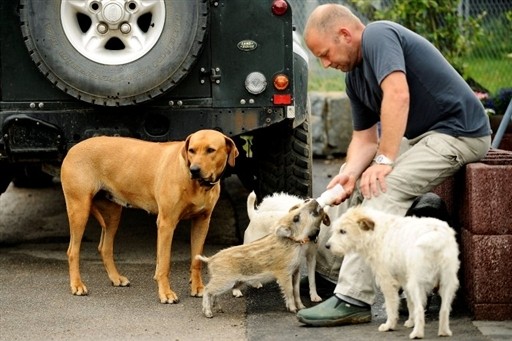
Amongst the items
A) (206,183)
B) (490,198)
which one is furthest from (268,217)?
(490,198)

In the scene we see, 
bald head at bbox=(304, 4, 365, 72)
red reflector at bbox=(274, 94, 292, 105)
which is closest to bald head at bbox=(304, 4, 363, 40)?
bald head at bbox=(304, 4, 365, 72)

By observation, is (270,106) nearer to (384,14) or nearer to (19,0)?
(19,0)

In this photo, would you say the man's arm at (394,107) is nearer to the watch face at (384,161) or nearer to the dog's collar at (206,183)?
the watch face at (384,161)

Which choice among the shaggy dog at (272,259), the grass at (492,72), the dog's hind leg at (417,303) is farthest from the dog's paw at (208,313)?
the grass at (492,72)

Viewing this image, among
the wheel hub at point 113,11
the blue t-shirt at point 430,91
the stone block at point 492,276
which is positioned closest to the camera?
the stone block at point 492,276

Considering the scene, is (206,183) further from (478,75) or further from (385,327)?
(478,75)

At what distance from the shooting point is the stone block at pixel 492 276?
576cm

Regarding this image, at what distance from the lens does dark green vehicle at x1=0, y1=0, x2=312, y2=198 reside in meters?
7.16

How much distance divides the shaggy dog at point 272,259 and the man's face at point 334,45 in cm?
78

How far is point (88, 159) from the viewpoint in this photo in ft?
22.6

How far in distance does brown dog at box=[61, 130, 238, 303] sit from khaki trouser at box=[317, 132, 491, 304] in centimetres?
98

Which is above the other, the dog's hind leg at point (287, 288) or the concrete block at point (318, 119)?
the dog's hind leg at point (287, 288)

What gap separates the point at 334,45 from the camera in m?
6.08

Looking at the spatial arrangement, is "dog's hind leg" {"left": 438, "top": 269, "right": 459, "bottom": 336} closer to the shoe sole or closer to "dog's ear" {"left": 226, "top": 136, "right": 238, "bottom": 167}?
the shoe sole
